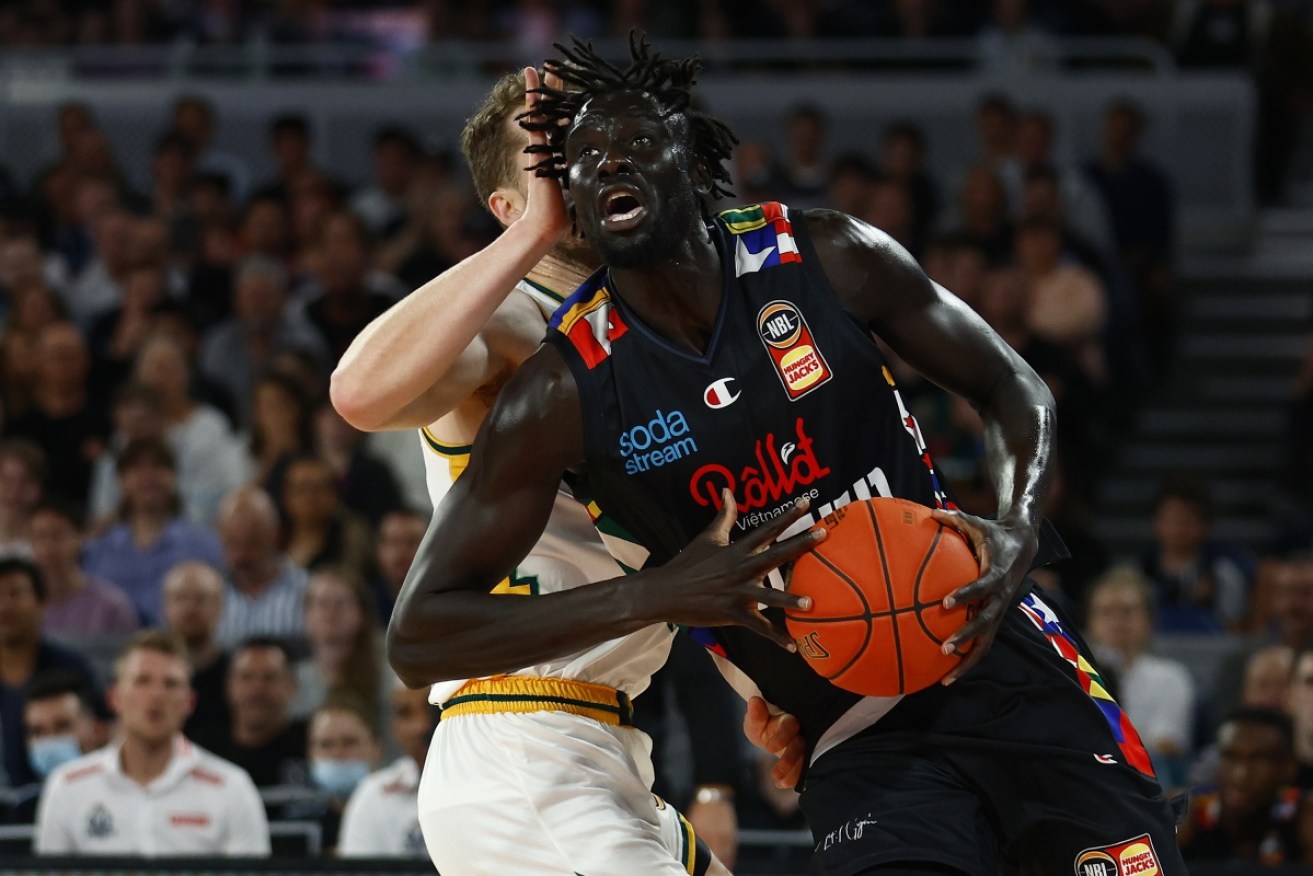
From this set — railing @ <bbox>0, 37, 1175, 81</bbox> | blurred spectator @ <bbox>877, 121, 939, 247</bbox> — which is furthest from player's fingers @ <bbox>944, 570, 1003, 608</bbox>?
railing @ <bbox>0, 37, 1175, 81</bbox>

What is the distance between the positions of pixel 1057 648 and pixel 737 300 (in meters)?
0.94

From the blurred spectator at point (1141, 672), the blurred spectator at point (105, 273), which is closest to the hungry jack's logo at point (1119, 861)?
the blurred spectator at point (1141, 672)

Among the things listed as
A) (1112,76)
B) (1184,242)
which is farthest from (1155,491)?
(1112,76)

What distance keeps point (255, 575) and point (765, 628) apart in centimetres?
596

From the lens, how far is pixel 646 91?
3.76 metres

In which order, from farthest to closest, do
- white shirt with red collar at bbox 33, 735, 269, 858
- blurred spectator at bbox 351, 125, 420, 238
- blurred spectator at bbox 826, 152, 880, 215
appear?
blurred spectator at bbox 351, 125, 420, 238 → blurred spectator at bbox 826, 152, 880, 215 → white shirt with red collar at bbox 33, 735, 269, 858

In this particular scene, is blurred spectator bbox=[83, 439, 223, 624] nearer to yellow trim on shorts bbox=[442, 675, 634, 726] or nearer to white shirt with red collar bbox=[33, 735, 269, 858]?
white shirt with red collar bbox=[33, 735, 269, 858]

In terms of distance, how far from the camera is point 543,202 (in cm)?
384

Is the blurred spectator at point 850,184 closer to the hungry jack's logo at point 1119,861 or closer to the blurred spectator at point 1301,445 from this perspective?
the blurred spectator at point 1301,445

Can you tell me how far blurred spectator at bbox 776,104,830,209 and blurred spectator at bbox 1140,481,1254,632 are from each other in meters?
3.12

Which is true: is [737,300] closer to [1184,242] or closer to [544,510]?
[544,510]

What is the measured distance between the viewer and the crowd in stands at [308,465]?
25.0 feet

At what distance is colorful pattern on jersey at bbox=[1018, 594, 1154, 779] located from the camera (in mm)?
3877

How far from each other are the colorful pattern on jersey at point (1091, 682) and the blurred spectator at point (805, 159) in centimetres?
769
